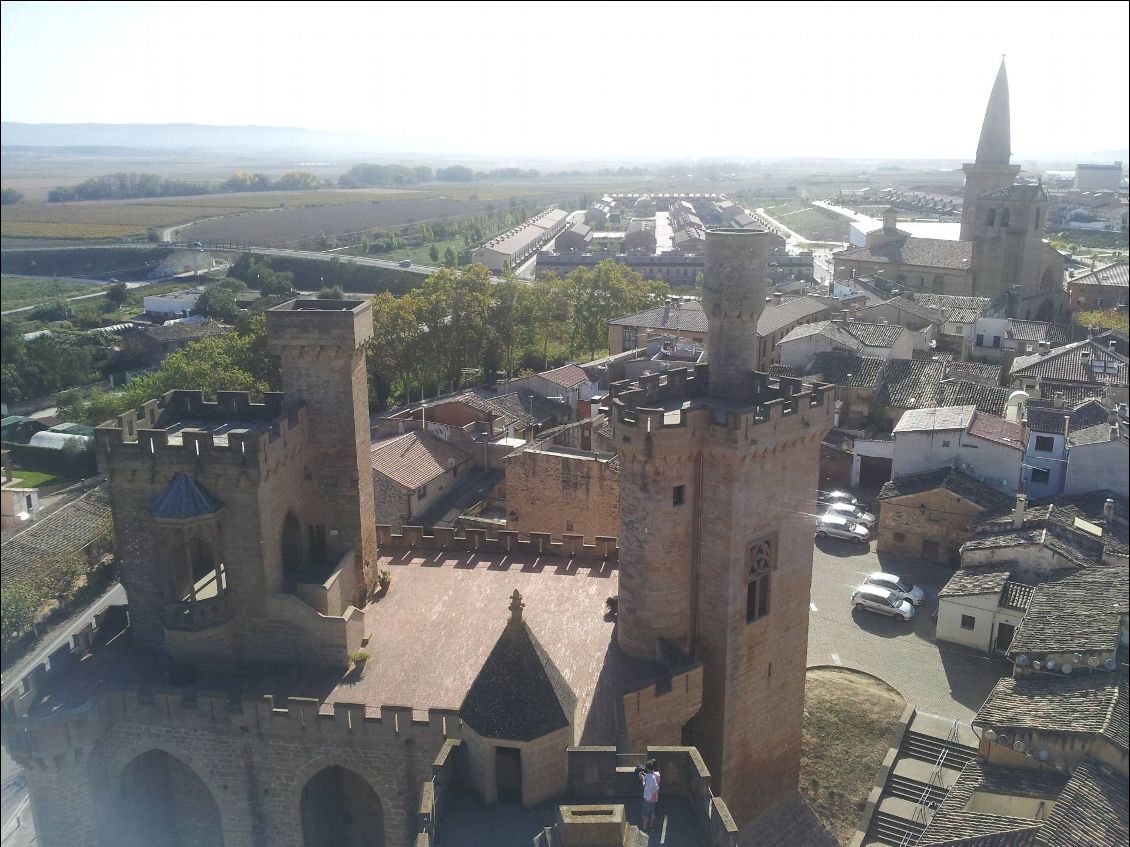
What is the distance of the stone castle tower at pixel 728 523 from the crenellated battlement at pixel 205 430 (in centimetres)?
904

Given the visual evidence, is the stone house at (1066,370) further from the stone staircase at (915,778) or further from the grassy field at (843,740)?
the stone staircase at (915,778)

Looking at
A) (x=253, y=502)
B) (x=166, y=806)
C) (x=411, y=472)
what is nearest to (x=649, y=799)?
Answer: (x=253, y=502)

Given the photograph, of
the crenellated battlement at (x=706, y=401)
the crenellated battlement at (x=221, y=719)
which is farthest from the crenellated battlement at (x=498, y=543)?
the crenellated battlement at (x=221, y=719)

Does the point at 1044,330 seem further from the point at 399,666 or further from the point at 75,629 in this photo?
the point at 75,629

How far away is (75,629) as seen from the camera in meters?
24.1

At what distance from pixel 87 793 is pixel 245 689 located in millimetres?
4209

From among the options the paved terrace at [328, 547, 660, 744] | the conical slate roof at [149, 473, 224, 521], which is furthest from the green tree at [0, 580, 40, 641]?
the paved terrace at [328, 547, 660, 744]

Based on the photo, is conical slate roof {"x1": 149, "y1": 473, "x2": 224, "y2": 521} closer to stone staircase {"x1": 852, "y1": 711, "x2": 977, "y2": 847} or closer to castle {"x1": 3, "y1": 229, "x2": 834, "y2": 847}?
castle {"x1": 3, "y1": 229, "x2": 834, "y2": 847}

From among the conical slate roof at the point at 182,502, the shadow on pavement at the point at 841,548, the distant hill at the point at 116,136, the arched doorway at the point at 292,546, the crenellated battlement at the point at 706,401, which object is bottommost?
the shadow on pavement at the point at 841,548

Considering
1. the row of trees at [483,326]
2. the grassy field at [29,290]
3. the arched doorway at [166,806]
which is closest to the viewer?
the grassy field at [29,290]

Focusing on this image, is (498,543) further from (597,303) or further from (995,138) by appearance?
(995,138)

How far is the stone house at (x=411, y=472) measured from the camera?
43.1 m

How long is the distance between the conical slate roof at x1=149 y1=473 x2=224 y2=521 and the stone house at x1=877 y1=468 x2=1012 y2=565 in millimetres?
31696

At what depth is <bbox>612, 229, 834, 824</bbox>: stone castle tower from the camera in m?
21.7
